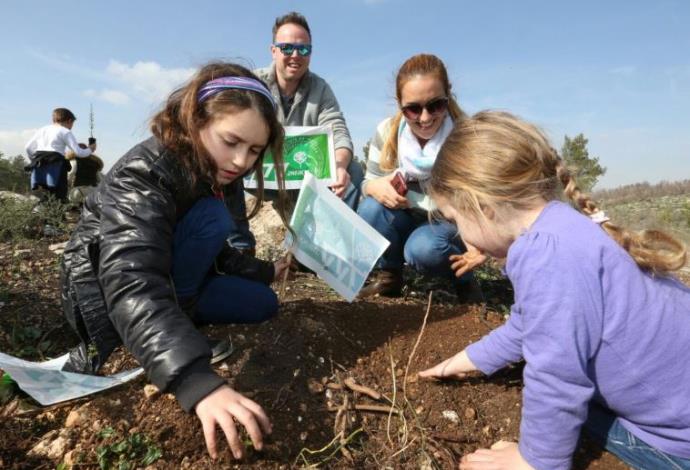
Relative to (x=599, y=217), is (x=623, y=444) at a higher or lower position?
lower

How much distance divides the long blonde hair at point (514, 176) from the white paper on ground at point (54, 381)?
4.22 ft

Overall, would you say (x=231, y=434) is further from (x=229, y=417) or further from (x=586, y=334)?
(x=586, y=334)

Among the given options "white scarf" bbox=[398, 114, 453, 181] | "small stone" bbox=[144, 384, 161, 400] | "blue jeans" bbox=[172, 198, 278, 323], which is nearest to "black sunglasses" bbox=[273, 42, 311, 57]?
"white scarf" bbox=[398, 114, 453, 181]

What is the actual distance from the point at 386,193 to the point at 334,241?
0.74 m

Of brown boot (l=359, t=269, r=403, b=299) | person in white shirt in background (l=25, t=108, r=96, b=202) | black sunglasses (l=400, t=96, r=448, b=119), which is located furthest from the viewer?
person in white shirt in background (l=25, t=108, r=96, b=202)

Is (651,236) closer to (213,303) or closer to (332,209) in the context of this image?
(332,209)

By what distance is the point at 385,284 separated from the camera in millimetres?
3137

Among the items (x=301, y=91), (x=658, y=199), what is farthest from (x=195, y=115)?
(x=658, y=199)

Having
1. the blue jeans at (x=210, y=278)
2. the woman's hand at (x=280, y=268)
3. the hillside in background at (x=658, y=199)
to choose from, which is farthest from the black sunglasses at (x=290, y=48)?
the hillside in background at (x=658, y=199)

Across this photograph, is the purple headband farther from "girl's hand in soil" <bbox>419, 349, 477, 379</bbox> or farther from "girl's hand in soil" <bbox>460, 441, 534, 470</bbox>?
"girl's hand in soil" <bbox>460, 441, 534, 470</bbox>

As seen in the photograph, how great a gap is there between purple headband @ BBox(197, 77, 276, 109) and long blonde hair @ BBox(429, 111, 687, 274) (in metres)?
0.78

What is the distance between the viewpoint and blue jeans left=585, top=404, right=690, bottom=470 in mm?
1471

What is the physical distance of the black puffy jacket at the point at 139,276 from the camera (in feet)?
4.30

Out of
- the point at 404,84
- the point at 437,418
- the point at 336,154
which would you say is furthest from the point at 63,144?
the point at 437,418
